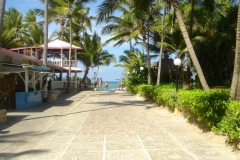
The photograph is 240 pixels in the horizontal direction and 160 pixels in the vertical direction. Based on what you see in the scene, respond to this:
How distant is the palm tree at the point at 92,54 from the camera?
123 ft

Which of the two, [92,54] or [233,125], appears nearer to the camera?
[233,125]

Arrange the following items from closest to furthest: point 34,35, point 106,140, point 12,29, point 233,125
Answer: point 233,125 < point 106,140 < point 12,29 < point 34,35

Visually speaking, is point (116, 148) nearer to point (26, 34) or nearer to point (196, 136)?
point (196, 136)

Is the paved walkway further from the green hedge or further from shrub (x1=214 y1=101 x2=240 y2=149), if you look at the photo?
the green hedge

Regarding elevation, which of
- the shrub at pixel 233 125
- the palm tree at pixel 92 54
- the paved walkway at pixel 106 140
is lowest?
the paved walkway at pixel 106 140

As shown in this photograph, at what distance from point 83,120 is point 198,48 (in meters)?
13.5

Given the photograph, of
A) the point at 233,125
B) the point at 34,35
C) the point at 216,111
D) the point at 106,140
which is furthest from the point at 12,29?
the point at 233,125

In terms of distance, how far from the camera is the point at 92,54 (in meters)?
37.3

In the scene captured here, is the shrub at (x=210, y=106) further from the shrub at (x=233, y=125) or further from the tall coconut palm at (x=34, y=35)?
the tall coconut palm at (x=34, y=35)

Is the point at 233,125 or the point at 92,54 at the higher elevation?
the point at 92,54

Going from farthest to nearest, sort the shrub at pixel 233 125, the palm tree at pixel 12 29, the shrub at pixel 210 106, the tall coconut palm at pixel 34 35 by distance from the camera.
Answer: the tall coconut palm at pixel 34 35, the palm tree at pixel 12 29, the shrub at pixel 210 106, the shrub at pixel 233 125

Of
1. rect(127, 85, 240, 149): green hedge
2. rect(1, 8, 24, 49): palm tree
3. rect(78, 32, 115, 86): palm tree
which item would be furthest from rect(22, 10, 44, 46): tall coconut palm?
rect(127, 85, 240, 149): green hedge

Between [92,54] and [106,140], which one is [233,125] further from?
[92,54]

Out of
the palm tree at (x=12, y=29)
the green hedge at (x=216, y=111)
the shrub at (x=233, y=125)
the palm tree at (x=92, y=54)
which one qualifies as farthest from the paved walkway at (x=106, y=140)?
the palm tree at (x=92, y=54)
